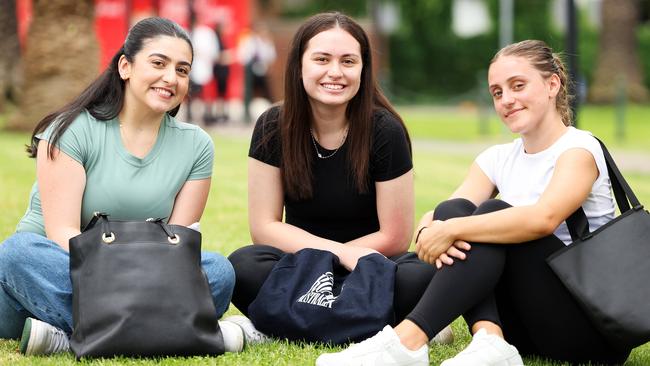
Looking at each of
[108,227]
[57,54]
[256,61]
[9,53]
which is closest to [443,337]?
[108,227]

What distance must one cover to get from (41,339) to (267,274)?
95 cm

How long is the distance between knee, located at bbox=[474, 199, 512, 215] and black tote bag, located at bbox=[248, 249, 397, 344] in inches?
20.2

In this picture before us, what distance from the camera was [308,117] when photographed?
15.3ft

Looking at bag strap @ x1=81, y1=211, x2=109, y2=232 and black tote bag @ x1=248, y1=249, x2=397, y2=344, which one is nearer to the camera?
bag strap @ x1=81, y1=211, x2=109, y2=232

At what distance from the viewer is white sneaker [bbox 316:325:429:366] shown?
373 cm

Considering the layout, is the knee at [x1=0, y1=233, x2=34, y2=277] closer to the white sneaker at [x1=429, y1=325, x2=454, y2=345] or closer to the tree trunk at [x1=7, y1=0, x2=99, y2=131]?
the white sneaker at [x1=429, y1=325, x2=454, y2=345]

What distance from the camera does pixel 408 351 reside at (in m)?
3.74

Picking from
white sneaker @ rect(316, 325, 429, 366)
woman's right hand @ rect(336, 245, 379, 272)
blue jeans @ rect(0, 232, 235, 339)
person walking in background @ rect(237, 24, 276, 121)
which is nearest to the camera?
white sneaker @ rect(316, 325, 429, 366)

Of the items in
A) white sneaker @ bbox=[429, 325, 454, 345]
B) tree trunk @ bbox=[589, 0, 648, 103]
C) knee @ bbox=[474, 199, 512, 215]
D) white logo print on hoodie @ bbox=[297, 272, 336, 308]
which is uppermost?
knee @ bbox=[474, 199, 512, 215]

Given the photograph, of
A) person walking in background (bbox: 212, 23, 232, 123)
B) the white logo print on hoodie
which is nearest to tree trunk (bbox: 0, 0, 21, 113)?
person walking in background (bbox: 212, 23, 232, 123)

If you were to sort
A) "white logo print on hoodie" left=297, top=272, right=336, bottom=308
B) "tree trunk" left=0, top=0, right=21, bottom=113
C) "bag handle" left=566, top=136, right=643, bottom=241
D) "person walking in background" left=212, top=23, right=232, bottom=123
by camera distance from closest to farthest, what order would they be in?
"bag handle" left=566, top=136, right=643, bottom=241
"white logo print on hoodie" left=297, top=272, right=336, bottom=308
"person walking in background" left=212, top=23, right=232, bottom=123
"tree trunk" left=0, top=0, right=21, bottom=113

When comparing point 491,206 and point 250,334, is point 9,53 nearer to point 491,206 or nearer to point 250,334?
point 250,334

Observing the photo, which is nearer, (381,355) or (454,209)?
(381,355)

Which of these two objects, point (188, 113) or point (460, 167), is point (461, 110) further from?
point (460, 167)
